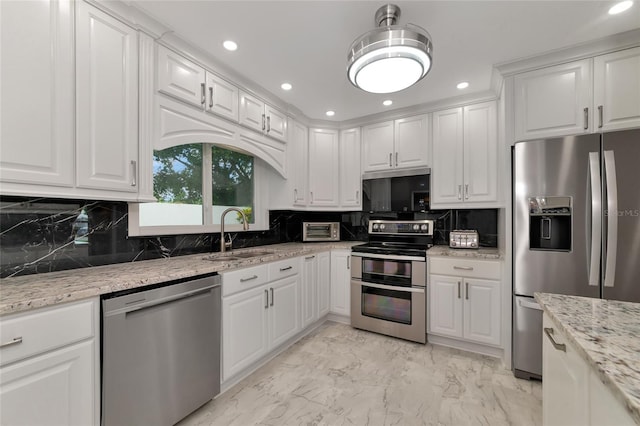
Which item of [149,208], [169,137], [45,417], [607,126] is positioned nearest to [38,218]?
[149,208]

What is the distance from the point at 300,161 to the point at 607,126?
2.71 metres

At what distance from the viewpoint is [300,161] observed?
3.28 metres

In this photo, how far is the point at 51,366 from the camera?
1101 millimetres

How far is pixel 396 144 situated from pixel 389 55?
1.87 metres

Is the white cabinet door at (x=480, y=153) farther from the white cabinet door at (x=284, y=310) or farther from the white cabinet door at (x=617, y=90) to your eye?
the white cabinet door at (x=284, y=310)

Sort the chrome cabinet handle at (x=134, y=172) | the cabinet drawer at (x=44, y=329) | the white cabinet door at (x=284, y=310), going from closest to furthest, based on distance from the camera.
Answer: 1. the cabinet drawer at (x=44, y=329)
2. the chrome cabinet handle at (x=134, y=172)
3. the white cabinet door at (x=284, y=310)

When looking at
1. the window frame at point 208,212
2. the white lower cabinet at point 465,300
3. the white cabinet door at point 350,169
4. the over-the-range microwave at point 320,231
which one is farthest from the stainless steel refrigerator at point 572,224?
the window frame at point 208,212

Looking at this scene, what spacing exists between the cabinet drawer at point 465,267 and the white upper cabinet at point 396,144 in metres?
1.12

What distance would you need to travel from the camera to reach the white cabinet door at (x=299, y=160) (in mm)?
3140

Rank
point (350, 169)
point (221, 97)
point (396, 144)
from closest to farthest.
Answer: point (221, 97) → point (396, 144) → point (350, 169)

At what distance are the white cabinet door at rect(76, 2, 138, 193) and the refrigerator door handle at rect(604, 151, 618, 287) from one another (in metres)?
3.15

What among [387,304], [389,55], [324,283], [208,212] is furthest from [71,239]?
[387,304]

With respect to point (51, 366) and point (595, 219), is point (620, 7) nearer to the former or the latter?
point (595, 219)

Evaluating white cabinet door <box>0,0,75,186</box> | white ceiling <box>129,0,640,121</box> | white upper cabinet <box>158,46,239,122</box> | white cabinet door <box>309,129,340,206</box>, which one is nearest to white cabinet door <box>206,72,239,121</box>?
white upper cabinet <box>158,46,239,122</box>
